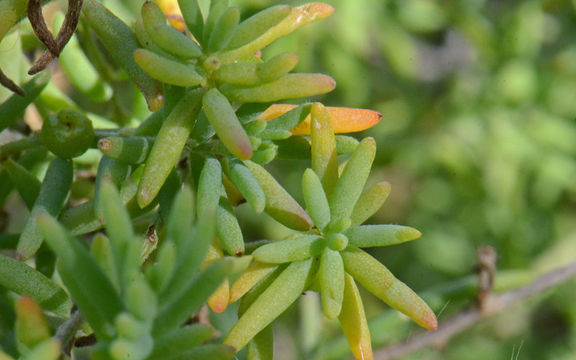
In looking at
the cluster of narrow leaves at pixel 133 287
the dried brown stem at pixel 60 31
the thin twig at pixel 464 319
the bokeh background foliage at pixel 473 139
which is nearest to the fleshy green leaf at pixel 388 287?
the cluster of narrow leaves at pixel 133 287

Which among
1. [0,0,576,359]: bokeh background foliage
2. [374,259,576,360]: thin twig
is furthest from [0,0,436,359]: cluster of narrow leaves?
[0,0,576,359]: bokeh background foliage

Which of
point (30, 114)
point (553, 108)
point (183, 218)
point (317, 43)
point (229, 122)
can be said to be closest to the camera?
point (183, 218)

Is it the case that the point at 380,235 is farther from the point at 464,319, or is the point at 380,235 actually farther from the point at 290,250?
the point at 464,319

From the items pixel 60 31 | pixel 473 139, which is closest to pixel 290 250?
pixel 60 31

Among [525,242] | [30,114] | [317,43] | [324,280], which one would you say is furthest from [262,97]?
[525,242]

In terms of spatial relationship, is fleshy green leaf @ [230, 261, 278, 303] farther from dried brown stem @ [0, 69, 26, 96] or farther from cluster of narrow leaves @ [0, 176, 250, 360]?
dried brown stem @ [0, 69, 26, 96]

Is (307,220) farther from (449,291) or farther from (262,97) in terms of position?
(449,291)
